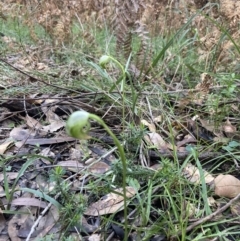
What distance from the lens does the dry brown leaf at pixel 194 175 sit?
1.40 meters

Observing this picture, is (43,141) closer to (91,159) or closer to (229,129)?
(91,159)

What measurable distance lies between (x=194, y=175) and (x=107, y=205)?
1.11 ft

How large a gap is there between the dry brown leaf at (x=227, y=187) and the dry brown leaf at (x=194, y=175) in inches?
1.7

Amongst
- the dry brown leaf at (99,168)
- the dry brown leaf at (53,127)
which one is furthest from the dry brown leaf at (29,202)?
the dry brown leaf at (53,127)

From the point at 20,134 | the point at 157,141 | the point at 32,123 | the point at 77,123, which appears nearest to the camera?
the point at 77,123

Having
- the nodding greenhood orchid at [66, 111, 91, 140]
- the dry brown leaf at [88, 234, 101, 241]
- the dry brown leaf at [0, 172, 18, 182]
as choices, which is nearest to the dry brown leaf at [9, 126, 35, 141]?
the dry brown leaf at [0, 172, 18, 182]

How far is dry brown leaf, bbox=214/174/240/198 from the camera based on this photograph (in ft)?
4.47

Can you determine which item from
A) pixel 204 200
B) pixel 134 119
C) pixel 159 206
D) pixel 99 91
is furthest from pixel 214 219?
pixel 99 91

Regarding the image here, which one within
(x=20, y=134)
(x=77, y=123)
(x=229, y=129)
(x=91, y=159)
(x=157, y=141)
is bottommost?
(x=20, y=134)

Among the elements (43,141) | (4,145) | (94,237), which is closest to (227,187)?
(94,237)

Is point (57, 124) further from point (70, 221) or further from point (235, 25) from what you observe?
point (235, 25)

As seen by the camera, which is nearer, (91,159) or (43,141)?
(91,159)

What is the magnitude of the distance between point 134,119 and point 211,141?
34cm

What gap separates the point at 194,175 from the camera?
4.71 ft
